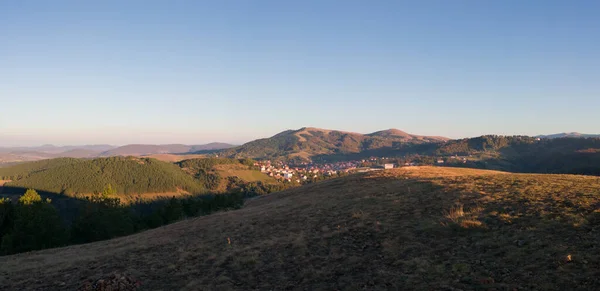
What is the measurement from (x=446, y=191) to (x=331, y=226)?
11.4 meters

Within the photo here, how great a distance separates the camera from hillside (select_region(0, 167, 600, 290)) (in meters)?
11.8

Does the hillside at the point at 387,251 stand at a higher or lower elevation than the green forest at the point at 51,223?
higher

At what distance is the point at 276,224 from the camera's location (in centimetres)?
2442

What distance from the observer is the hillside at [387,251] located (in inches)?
464

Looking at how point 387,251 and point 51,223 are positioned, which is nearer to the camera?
point 387,251

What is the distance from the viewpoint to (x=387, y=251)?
15.3 m

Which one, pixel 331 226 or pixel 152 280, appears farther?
pixel 331 226

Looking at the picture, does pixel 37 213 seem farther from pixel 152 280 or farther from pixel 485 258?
pixel 485 258

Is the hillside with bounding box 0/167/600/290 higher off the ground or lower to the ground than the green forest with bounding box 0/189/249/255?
higher

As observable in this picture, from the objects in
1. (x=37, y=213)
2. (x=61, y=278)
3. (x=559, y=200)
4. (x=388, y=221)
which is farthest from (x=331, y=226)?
(x=37, y=213)

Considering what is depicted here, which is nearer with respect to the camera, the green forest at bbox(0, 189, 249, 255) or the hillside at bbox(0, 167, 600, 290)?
the hillside at bbox(0, 167, 600, 290)

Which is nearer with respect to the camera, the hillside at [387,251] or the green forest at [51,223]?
the hillside at [387,251]

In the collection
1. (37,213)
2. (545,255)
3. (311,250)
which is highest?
(545,255)

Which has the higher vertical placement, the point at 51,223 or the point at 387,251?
the point at 387,251
